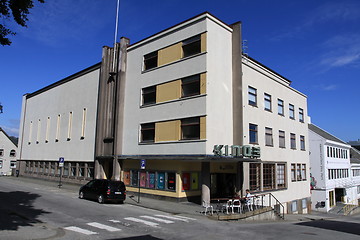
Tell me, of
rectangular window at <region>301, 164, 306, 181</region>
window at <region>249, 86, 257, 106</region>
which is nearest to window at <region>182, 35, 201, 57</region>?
window at <region>249, 86, 257, 106</region>

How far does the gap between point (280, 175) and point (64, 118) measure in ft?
80.7

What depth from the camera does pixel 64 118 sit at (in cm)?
3575

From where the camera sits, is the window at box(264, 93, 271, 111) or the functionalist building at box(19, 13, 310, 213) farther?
the window at box(264, 93, 271, 111)

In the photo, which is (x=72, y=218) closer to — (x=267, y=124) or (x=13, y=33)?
(x=13, y=33)

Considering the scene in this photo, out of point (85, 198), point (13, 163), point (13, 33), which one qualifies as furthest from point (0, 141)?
point (13, 33)

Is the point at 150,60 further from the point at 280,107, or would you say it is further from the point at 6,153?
the point at 6,153

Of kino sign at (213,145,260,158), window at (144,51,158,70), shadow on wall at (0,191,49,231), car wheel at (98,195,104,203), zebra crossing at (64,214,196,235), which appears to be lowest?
zebra crossing at (64,214,196,235)

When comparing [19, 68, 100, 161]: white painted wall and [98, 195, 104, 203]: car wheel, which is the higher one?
[19, 68, 100, 161]: white painted wall

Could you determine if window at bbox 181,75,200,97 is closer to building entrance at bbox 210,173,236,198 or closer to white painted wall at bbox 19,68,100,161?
building entrance at bbox 210,173,236,198

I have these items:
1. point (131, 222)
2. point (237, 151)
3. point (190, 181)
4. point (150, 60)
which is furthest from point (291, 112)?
point (131, 222)

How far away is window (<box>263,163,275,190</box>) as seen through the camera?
2673cm

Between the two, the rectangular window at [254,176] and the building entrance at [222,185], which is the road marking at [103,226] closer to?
the building entrance at [222,185]

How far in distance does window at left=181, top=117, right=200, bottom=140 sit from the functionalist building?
2.9 inches

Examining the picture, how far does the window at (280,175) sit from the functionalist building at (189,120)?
94 mm
